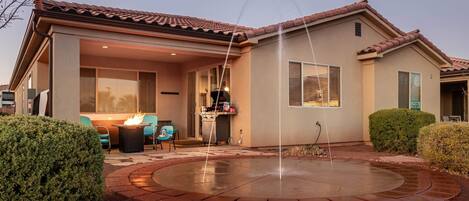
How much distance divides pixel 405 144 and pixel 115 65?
8.50 meters

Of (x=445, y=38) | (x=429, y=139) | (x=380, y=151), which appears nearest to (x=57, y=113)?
(x=429, y=139)

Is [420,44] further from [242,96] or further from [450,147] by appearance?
[450,147]

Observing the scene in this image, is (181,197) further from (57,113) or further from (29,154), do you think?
(57,113)

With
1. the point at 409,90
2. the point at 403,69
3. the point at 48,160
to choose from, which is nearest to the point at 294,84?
the point at 403,69

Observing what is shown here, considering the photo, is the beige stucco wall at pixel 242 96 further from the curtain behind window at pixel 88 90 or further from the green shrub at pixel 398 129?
the curtain behind window at pixel 88 90

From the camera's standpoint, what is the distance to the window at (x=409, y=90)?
39.8 feet

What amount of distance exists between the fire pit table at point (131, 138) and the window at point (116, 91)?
10.4 feet

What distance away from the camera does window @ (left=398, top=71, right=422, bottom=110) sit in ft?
39.8

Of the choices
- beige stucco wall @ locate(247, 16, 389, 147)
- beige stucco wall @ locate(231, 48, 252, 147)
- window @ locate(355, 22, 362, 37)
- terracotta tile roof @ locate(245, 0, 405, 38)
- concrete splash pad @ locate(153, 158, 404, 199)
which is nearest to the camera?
concrete splash pad @ locate(153, 158, 404, 199)

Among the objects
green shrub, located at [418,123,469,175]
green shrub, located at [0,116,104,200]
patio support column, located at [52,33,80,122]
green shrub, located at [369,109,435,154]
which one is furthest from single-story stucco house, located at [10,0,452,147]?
green shrub, located at [0,116,104,200]

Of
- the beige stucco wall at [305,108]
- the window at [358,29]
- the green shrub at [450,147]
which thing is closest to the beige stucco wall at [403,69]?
the beige stucco wall at [305,108]

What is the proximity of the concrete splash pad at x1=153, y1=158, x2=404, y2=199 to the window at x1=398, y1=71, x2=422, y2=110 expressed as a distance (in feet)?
21.9

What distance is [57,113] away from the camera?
23.9 feet

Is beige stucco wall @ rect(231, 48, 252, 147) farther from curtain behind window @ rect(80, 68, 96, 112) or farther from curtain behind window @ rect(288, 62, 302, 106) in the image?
curtain behind window @ rect(80, 68, 96, 112)
